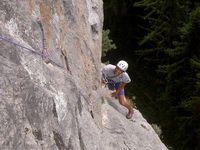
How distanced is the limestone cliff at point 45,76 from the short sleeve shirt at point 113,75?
4.56 ft

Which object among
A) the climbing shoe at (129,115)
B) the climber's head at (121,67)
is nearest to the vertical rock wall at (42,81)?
the climber's head at (121,67)

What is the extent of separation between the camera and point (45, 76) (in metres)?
3.82

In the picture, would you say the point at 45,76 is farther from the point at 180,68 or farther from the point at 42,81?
the point at 180,68

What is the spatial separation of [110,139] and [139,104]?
10206 mm

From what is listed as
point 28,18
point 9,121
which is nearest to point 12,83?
point 9,121

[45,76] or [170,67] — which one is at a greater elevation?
[45,76]

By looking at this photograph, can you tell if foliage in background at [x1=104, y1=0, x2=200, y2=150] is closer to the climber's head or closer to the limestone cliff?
the climber's head

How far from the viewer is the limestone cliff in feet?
10.5

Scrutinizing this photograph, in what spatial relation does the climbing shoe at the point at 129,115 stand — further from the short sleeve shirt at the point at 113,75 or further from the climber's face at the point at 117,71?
the climber's face at the point at 117,71

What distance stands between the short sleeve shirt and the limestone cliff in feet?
4.56

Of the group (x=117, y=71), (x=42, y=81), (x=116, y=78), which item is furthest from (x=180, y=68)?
(x=42, y=81)

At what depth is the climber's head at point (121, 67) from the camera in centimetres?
684

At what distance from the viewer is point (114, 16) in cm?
1838

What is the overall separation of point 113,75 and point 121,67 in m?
0.68
